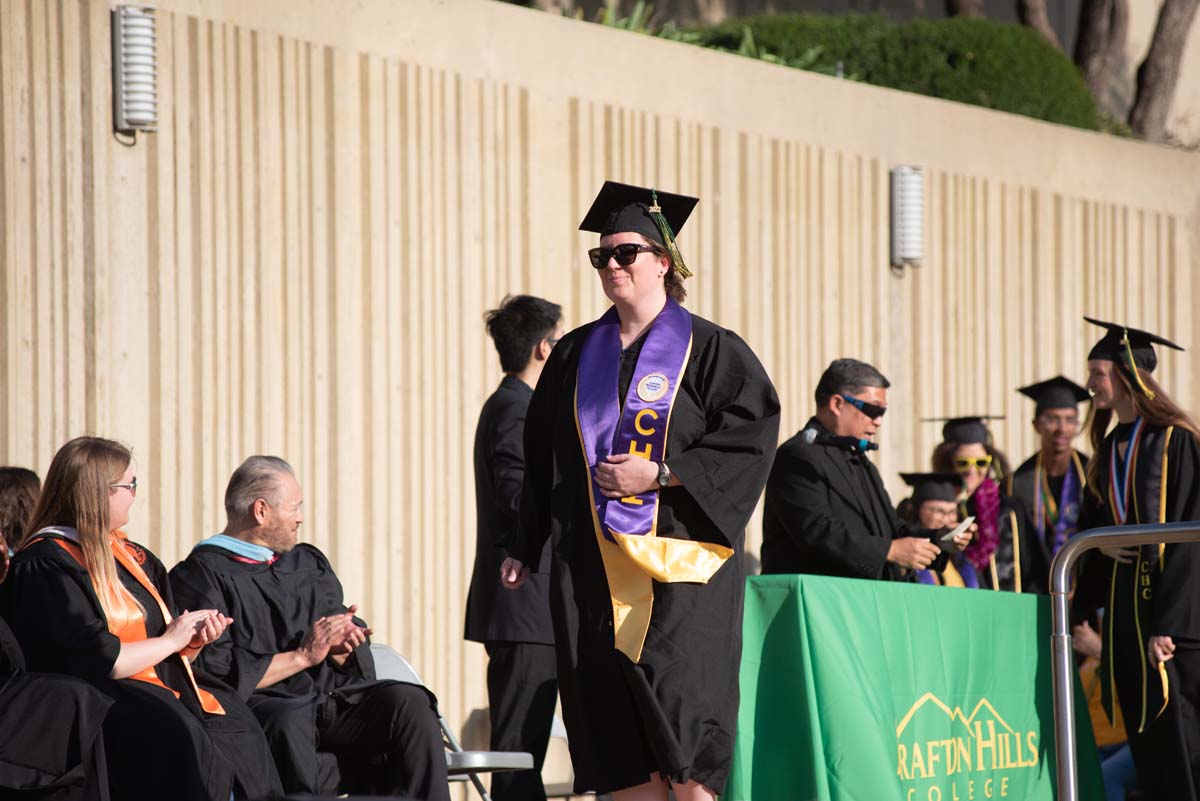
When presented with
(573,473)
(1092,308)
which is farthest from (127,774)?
(1092,308)

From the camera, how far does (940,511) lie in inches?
308

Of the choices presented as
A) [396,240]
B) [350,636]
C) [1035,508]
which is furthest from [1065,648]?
[396,240]

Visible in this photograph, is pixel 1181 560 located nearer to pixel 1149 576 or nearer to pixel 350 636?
pixel 1149 576

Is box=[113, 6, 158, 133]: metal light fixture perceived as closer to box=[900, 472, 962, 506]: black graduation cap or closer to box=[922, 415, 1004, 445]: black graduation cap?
box=[900, 472, 962, 506]: black graduation cap

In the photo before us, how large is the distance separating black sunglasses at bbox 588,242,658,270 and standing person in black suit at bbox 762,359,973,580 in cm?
210

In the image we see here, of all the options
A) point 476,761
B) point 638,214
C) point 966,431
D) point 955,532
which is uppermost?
point 638,214

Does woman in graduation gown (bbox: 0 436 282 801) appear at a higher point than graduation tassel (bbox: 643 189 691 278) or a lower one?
lower

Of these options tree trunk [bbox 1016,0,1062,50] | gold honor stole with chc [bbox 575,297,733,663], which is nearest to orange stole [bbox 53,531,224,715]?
gold honor stole with chc [bbox 575,297,733,663]

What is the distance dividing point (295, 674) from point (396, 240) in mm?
2678

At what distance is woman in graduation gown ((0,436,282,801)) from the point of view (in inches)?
204

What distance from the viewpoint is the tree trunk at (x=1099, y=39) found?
14.5m

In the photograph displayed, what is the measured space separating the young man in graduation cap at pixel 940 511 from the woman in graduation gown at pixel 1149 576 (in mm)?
790

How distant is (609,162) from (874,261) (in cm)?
199

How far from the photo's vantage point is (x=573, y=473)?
483 cm
